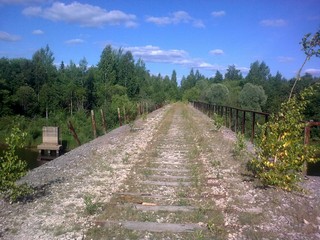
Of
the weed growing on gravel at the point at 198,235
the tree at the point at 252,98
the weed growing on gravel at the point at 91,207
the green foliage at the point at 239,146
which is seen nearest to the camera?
the weed growing on gravel at the point at 198,235

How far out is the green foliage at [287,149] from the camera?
20.5 ft

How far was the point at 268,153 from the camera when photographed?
6727mm

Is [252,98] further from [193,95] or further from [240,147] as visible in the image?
[240,147]

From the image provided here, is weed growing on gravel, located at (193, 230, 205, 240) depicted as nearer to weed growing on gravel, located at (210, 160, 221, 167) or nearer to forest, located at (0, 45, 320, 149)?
weed growing on gravel, located at (210, 160, 221, 167)

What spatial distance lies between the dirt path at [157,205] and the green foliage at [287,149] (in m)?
0.27

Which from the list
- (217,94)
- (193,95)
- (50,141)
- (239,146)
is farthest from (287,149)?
(193,95)

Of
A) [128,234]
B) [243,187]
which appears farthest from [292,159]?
[128,234]

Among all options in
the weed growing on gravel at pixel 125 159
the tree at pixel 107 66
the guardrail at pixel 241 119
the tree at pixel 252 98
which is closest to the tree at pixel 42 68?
the tree at pixel 107 66

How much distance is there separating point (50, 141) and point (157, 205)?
17894 millimetres

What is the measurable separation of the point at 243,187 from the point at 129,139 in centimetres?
770

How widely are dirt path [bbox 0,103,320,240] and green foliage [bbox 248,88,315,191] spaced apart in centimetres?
27

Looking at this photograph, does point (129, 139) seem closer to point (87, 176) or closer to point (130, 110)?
point (87, 176)

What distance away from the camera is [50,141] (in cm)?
2183

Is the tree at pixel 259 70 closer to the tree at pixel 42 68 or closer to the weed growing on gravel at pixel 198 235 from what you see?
the tree at pixel 42 68
